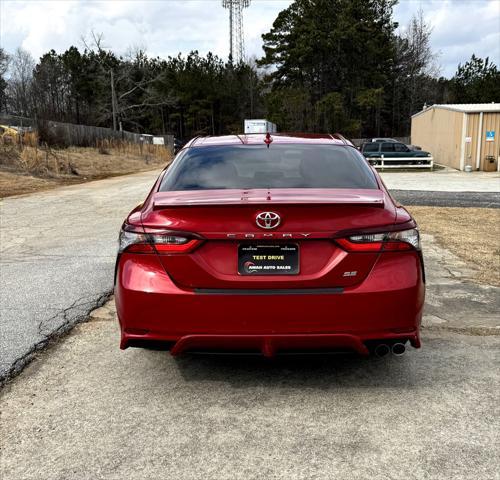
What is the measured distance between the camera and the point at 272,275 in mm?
3092

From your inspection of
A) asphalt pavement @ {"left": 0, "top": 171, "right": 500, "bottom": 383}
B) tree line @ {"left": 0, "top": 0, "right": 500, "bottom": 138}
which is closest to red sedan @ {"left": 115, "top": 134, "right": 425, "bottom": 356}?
asphalt pavement @ {"left": 0, "top": 171, "right": 500, "bottom": 383}

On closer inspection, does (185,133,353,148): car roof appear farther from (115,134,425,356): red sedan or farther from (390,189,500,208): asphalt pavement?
(390,189,500,208): asphalt pavement

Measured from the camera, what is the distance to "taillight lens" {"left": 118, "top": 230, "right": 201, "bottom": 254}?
3.12 metres

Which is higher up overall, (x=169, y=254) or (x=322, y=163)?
(x=322, y=163)

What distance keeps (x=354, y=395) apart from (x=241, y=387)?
0.71m

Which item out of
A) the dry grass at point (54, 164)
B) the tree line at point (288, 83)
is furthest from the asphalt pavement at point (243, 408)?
the tree line at point (288, 83)

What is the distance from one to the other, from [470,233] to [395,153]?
21.4 m

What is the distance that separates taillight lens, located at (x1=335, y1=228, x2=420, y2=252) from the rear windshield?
0.55 meters

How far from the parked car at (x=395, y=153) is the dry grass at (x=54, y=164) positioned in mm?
14252

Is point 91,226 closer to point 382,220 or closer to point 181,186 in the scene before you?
point 181,186

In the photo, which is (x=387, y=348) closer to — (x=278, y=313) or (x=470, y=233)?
(x=278, y=313)

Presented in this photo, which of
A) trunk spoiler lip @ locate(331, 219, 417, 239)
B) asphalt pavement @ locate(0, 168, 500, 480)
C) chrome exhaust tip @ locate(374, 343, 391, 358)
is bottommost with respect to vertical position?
asphalt pavement @ locate(0, 168, 500, 480)

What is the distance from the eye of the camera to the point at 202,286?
3.12 meters

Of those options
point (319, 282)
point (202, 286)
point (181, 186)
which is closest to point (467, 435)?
point (319, 282)
